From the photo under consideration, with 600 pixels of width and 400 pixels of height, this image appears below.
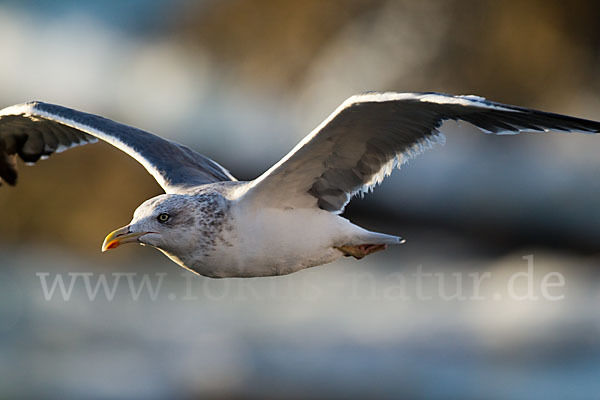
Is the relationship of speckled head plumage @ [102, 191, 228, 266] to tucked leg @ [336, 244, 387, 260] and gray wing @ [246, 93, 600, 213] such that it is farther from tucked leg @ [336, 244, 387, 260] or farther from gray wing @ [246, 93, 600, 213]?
tucked leg @ [336, 244, 387, 260]

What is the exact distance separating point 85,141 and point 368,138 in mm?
2349

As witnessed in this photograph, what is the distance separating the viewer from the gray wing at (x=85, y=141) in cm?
527

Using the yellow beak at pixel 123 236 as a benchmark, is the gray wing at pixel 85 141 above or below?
above

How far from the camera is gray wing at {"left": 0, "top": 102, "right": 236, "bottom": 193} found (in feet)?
17.3

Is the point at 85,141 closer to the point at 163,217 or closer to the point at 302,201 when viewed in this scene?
the point at 163,217

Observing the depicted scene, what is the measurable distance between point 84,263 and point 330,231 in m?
11.4

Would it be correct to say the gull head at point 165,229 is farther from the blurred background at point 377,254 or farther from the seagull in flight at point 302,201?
the blurred background at point 377,254

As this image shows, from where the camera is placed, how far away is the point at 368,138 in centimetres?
439

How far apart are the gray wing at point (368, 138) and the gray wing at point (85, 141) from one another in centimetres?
69

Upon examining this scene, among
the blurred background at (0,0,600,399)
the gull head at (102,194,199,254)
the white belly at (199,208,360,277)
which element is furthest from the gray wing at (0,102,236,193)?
the blurred background at (0,0,600,399)

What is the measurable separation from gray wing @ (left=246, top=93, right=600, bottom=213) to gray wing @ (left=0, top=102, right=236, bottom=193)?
69cm

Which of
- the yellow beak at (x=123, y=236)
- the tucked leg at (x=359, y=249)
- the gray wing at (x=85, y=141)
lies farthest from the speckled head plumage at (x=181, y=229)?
the tucked leg at (x=359, y=249)

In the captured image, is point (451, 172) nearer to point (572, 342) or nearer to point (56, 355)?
point (572, 342)

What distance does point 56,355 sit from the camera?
1475 cm
